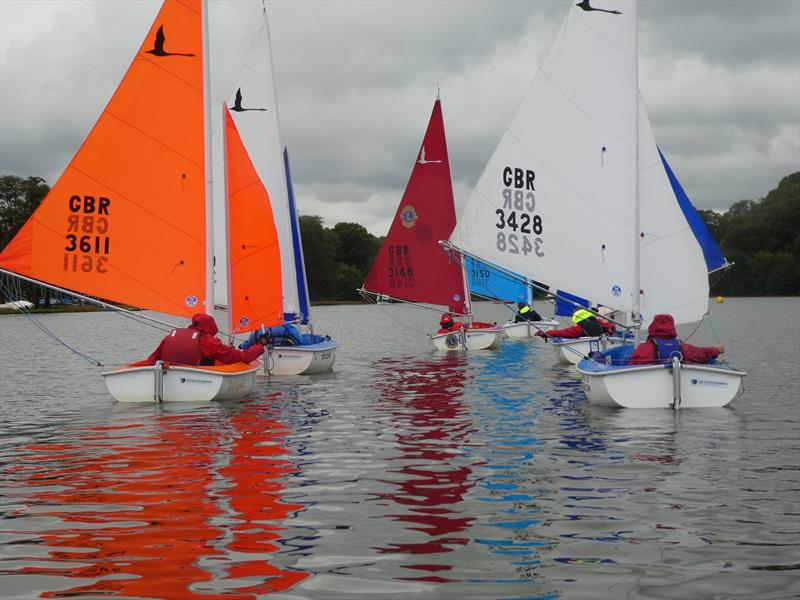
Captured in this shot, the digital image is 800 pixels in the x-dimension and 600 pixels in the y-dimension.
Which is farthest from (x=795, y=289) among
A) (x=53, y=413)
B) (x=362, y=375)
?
(x=53, y=413)

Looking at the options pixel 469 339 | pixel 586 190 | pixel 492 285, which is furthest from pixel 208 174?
pixel 492 285

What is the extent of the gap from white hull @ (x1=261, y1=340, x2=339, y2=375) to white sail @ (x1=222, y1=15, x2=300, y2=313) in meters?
2.36

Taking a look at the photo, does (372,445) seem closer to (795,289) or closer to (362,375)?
(362,375)

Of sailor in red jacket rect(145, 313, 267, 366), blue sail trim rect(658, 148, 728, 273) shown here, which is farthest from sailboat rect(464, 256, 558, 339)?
sailor in red jacket rect(145, 313, 267, 366)

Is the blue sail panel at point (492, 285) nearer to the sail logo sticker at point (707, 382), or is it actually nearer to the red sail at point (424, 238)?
the red sail at point (424, 238)

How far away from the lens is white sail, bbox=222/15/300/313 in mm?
28938

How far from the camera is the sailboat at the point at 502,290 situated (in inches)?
1596

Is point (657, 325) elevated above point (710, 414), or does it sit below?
above

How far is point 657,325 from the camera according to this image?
1767 centimetres

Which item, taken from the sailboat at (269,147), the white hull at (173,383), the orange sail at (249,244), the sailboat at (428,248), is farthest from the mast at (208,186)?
the sailboat at (428,248)

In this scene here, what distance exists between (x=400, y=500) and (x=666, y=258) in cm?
1306

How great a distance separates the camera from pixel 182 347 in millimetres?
18844

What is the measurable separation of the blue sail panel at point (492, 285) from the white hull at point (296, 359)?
40.3 feet

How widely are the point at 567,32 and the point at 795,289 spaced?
148m
